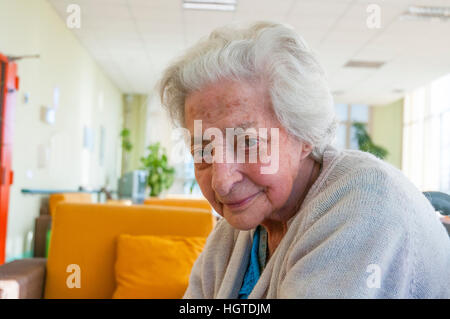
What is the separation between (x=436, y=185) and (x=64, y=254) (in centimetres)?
874

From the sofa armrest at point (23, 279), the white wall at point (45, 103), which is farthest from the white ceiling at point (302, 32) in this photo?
the sofa armrest at point (23, 279)

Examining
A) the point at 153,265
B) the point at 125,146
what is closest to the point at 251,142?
the point at 153,265

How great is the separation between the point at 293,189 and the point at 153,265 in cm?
136

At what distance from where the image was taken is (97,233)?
7.17 feet

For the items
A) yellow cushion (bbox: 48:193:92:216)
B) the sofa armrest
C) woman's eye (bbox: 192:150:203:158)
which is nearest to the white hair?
woman's eye (bbox: 192:150:203:158)

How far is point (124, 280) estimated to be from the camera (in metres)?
2.09

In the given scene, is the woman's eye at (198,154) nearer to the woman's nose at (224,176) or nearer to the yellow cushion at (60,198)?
the woman's nose at (224,176)

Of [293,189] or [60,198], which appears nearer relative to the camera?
[293,189]

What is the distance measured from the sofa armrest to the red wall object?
1950mm

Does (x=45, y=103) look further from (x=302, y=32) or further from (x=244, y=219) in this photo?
(x=244, y=219)

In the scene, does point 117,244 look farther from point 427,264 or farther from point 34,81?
point 34,81

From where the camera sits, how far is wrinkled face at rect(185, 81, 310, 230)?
85 cm

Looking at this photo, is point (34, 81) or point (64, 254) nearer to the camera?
point (64, 254)

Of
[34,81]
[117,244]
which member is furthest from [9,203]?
[117,244]
